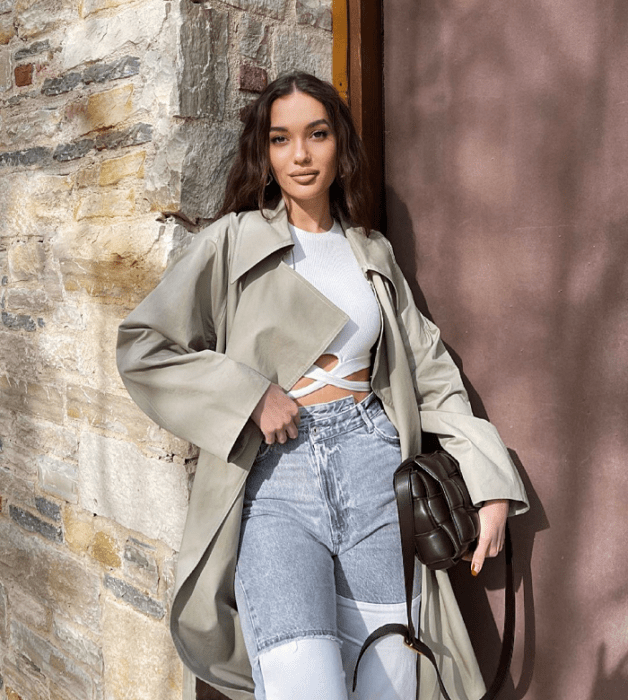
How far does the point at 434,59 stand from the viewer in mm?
2369

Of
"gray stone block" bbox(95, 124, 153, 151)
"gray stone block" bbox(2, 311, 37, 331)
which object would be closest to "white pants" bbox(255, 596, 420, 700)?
"gray stone block" bbox(95, 124, 153, 151)

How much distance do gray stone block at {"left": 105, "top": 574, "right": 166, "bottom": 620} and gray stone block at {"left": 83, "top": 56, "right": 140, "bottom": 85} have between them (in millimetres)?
1555

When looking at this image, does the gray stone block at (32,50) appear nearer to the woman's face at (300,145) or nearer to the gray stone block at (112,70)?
the gray stone block at (112,70)

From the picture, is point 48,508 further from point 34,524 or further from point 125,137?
point 125,137

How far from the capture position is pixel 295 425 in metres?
1.79

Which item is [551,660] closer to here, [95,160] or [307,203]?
[307,203]

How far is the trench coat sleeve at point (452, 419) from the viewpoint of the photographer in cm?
195

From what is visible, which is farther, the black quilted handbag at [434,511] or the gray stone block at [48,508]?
the gray stone block at [48,508]

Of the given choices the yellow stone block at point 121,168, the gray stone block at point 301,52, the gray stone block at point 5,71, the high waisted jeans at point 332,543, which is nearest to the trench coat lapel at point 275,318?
the high waisted jeans at point 332,543

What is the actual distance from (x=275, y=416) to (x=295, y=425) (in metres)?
0.06

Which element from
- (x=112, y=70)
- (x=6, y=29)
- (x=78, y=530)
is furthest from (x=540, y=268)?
(x=6, y=29)

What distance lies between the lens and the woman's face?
77.4 inches

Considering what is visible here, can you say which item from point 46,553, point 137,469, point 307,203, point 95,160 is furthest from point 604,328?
point 46,553

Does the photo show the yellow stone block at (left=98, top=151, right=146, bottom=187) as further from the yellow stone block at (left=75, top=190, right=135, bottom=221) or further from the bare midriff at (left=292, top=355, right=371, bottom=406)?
the bare midriff at (left=292, top=355, right=371, bottom=406)
